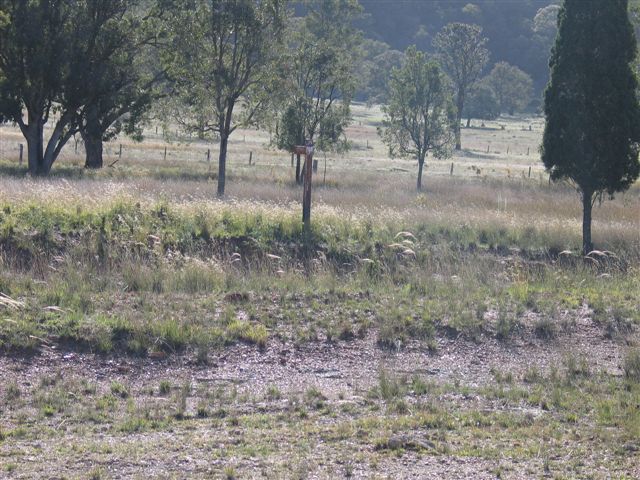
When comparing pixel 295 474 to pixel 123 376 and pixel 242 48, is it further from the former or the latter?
pixel 242 48

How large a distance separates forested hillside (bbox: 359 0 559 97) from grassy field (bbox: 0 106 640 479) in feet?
325

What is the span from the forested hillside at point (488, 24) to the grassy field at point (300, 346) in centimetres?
9901

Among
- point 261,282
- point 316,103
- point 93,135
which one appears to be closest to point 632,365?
point 261,282

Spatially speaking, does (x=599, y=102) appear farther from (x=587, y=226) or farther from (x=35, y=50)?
(x=35, y=50)

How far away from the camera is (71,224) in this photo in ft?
47.0

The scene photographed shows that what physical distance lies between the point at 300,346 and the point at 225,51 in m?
19.1

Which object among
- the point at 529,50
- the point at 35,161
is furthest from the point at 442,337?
the point at 529,50

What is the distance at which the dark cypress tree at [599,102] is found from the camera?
61.5 feet

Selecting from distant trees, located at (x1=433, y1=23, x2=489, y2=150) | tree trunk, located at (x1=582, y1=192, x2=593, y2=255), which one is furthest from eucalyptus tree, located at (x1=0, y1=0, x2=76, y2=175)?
distant trees, located at (x1=433, y1=23, x2=489, y2=150)

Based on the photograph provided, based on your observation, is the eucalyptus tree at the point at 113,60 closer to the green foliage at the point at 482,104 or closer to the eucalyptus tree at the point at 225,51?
the eucalyptus tree at the point at 225,51

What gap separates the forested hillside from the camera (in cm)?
11212

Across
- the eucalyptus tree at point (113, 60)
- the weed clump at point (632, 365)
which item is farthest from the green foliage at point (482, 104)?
the weed clump at point (632, 365)

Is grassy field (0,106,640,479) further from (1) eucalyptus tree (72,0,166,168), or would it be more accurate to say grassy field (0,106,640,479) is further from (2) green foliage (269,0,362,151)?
(2) green foliage (269,0,362,151)

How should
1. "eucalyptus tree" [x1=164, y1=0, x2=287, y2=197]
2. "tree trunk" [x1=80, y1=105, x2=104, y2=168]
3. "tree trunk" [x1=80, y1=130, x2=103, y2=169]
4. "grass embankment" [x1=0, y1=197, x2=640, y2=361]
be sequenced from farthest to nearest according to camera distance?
1. "tree trunk" [x1=80, y1=130, x2=103, y2=169]
2. "tree trunk" [x1=80, y1=105, x2=104, y2=168]
3. "eucalyptus tree" [x1=164, y1=0, x2=287, y2=197]
4. "grass embankment" [x1=0, y1=197, x2=640, y2=361]
